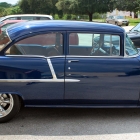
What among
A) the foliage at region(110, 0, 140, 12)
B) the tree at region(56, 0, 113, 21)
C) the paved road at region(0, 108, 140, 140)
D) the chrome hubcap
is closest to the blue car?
the chrome hubcap

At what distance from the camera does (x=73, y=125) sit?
399cm

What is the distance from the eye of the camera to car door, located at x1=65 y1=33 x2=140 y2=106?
3.83 m

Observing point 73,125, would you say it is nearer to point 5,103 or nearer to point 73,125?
point 73,125

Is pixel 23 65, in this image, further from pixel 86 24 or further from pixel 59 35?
pixel 86 24

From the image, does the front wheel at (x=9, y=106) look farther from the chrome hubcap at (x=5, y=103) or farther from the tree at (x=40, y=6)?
→ the tree at (x=40, y=6)

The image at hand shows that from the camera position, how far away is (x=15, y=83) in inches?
148

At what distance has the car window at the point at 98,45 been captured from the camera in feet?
13.0

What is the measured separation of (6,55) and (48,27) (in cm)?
74

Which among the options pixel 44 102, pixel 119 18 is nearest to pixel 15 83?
pixel 44 102

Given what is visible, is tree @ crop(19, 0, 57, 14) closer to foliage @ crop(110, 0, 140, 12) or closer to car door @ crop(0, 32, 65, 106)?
foliage @ crop(110, 0, 140, 12)

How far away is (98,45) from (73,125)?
128cm

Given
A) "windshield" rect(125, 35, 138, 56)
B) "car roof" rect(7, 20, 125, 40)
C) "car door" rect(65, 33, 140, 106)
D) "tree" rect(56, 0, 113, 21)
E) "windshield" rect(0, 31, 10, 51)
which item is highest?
"tree" rect(56, 0, 113, 21)

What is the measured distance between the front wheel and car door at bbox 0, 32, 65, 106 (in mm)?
160

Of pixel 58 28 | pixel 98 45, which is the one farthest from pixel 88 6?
pixel 58 28
